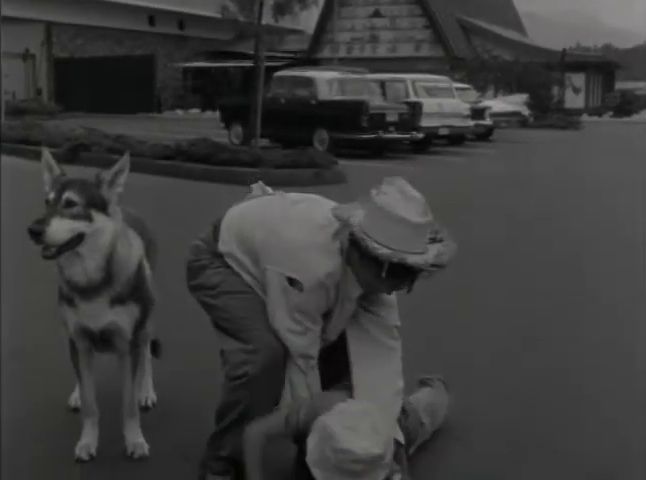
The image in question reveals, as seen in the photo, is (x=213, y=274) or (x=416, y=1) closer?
(x=213, y=274)

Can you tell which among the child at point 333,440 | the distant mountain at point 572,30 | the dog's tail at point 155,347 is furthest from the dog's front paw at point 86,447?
the distant mountain at point 572,30

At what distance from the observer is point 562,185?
9.72ft

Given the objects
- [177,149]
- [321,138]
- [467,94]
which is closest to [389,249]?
[321,138]

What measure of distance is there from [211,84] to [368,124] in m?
0.50

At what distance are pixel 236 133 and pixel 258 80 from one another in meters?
0.17

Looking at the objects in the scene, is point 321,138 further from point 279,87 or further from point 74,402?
point 74,402

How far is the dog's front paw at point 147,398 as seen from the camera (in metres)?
3.04

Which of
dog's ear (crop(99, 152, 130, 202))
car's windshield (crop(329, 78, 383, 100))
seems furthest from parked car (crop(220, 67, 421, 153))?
dog's ear (crop(99, 152, 130, 202))

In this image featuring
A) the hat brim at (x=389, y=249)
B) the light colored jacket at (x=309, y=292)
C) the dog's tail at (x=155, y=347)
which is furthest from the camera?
the dog's tail at (x=155, y=347)

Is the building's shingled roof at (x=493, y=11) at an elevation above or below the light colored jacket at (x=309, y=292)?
above

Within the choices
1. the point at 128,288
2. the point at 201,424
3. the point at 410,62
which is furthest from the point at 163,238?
the point at 410,62

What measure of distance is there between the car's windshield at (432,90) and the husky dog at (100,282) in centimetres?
87

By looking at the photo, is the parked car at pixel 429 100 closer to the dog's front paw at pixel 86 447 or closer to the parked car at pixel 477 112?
the parked car at pixel 477 112

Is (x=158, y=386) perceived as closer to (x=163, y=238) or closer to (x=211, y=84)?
(x=163, y=238)
